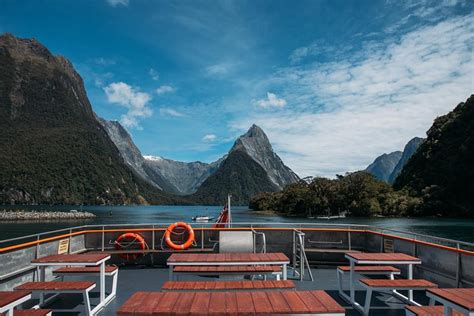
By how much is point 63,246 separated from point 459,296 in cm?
755

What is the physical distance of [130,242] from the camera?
964 centimetres

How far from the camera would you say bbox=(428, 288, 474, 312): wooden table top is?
3.48 metres

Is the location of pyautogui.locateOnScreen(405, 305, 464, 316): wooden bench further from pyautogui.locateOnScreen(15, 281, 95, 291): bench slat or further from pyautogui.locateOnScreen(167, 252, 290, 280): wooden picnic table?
pyautogui.locateOnScreen(15, 281, 95, 291): bench slat

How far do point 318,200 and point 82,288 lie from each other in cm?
9044

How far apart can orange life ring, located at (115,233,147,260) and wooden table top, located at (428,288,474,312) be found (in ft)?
23.1

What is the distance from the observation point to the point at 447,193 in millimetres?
80312

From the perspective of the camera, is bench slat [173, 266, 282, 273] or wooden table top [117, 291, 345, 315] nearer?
wooden table top [117, 291, 345, 315]

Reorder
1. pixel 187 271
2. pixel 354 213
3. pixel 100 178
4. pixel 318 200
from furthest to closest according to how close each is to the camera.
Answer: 1. pixel 100 178
2. pixel 318 200
3. pixel 354 213
4. pixel 187 271

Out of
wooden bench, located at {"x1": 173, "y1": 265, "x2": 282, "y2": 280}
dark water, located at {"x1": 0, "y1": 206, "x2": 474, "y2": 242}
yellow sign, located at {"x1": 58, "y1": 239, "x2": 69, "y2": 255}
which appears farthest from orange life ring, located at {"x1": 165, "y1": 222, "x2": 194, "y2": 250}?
dark water, located at {"x1": 0, "y1": 206, "x2": 474, "y2": 242}

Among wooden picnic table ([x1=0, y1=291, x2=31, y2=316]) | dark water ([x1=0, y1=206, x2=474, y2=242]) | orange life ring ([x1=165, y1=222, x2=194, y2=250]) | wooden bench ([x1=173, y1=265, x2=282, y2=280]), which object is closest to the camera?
wooden picnic table ([x1=0, y1=291, x2=31, y2=316])

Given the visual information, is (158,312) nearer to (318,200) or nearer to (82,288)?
(82,288)

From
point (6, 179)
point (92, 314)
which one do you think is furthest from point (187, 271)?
point (6, 179)

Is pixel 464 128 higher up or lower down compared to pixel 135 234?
higher up

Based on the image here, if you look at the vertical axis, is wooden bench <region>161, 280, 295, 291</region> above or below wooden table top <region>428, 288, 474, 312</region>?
below
